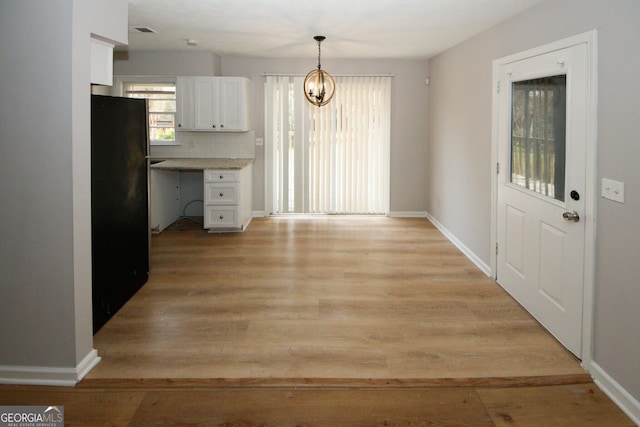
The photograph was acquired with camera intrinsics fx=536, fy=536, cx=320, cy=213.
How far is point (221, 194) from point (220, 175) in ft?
0.83

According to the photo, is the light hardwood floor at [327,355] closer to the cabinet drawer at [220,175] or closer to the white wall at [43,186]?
the white wall at [43,186]

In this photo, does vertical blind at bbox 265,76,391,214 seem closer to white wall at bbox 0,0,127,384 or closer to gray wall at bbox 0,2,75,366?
white wall at bbox 0,0,127,384

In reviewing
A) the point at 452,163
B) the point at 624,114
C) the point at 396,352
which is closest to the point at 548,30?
the point at 624,114

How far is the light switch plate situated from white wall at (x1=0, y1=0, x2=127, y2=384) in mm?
2944

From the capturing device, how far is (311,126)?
819 centimetres

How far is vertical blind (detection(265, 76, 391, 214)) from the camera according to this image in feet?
26.8

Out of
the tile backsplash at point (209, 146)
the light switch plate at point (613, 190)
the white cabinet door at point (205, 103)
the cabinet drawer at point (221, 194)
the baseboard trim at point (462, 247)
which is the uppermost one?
the white cabinet door at point (205, 103)

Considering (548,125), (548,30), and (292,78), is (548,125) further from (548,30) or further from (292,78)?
(292,78)

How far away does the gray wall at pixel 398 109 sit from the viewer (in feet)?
26.6

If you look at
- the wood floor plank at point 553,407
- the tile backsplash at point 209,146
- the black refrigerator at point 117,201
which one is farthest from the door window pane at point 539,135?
the tile backsplash at point 209,146

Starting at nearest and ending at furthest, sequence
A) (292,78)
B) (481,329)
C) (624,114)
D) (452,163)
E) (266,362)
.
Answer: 1. (624,114)
2. (266,362)
3. (481,329)
4. (452,163)
5. (292,78)

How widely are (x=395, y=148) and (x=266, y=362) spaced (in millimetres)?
5583

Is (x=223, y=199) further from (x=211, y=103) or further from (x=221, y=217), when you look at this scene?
(x=211, y=103)

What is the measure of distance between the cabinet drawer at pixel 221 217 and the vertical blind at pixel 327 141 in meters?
1.26
